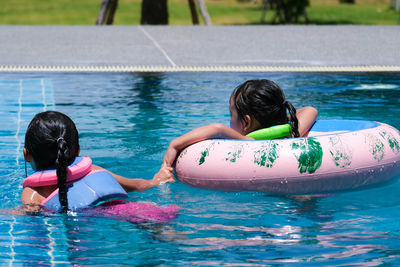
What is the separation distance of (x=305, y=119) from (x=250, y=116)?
60 centimetres

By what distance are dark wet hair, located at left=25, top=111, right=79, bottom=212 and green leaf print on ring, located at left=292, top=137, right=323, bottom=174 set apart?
1460 millimetres

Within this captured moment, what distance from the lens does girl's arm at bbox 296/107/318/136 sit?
5254 millimetres

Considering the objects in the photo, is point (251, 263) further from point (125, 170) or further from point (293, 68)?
point (293, 68)

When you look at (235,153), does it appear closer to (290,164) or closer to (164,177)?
(290,164)

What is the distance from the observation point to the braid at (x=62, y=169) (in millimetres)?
3812

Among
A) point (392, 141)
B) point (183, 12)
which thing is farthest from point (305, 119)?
point (183, 12)

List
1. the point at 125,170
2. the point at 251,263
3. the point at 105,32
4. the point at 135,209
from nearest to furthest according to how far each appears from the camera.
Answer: the point at 251,263, the point at 135,209, the point at 125,170, the point at 105,32

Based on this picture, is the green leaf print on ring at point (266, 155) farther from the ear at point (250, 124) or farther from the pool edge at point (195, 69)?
the pool edge at point (195, 69)

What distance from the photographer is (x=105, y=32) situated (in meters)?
14.3

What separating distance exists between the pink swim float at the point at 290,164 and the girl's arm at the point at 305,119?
0.47 m

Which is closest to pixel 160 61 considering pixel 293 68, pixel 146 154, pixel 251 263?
pixel 293 68

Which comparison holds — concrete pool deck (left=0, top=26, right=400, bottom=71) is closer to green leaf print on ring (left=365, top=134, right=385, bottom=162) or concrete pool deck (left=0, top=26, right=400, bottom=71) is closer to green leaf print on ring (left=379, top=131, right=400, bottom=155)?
green leaf print on ring (left=379, top=131, right=400, bottom=155)

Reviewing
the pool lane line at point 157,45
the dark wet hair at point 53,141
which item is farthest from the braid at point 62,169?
the pool lane line at point 157,45

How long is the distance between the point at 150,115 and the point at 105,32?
6.99m
